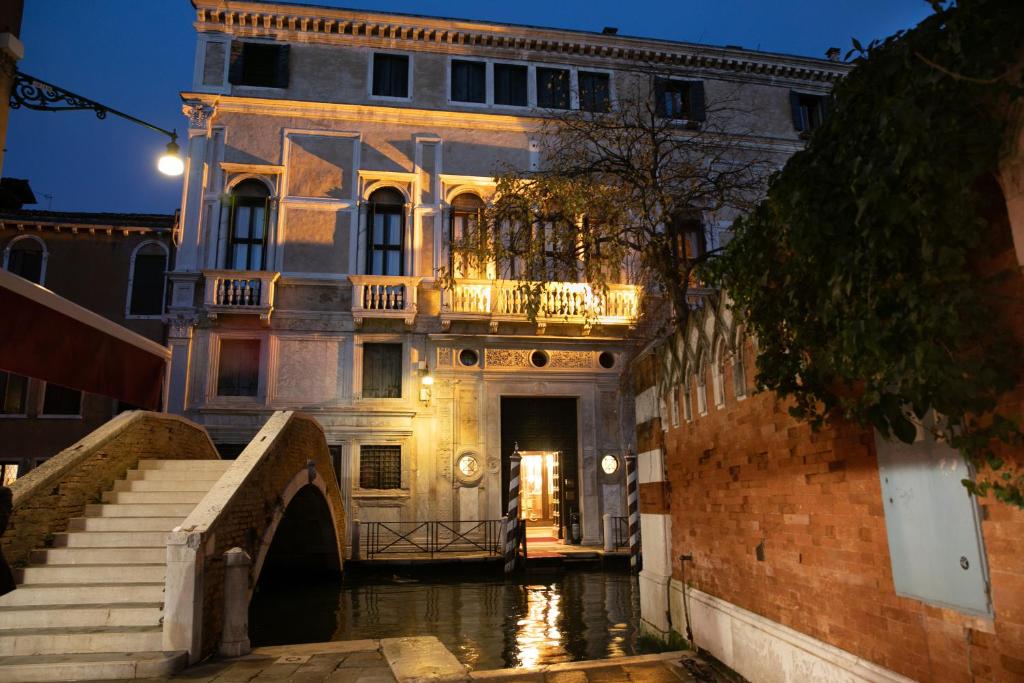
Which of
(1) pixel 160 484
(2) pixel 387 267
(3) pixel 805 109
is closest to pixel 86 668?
(1) pixel 160 484

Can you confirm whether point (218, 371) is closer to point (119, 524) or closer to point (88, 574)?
point (119, 524)

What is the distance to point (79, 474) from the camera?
28.5ft

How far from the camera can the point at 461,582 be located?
13.6m

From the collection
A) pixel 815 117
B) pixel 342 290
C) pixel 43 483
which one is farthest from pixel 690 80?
pixel 43 483

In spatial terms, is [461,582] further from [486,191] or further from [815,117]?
[815,117]

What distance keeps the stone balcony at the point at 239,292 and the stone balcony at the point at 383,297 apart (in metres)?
1.92

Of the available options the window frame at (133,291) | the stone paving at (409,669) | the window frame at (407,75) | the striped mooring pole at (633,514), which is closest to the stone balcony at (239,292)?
the window frame at (133,291)

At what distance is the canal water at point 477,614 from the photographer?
8.07 m

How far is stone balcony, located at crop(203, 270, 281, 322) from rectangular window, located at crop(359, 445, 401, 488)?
12.9 ft

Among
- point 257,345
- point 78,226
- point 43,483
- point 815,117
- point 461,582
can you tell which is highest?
point 815,117

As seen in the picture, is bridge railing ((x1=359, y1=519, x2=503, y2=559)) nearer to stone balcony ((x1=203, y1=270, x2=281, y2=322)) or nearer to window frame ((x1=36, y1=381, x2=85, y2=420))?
stone balcony ((x1=203, y1=270, x2=281, y2=322))

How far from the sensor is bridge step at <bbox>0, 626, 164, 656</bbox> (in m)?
6.24

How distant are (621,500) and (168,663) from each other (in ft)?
40.9

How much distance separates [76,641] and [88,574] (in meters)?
1.26
